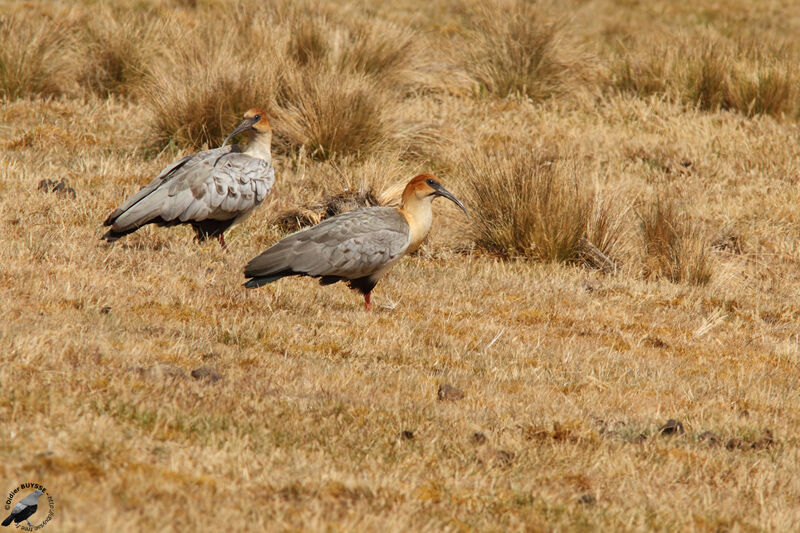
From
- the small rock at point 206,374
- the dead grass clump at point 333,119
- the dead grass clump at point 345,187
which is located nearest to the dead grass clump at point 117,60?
the dead grass clump at point 333,119

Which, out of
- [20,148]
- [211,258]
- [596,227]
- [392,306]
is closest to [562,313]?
[392,306]

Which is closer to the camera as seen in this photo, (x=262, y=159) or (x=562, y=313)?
(x=562, y=313)

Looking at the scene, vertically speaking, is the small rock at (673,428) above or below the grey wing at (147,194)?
above

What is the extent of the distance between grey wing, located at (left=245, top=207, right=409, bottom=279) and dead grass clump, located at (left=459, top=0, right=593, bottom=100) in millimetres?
7959

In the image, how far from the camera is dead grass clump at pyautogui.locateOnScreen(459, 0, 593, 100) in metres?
14.5

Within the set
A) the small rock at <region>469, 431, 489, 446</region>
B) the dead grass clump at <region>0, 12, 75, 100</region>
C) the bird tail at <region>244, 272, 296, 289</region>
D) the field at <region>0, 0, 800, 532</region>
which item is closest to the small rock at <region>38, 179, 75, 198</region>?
the field at <region>0, 0, 800, 532</region>

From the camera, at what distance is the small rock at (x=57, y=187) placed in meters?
8.94

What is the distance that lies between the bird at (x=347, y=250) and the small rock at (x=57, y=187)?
10.6 ft

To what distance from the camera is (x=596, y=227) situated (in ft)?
30.5

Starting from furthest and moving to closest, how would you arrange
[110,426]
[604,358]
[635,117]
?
1. [635,117]
2. [604,358]
3. [110,426]

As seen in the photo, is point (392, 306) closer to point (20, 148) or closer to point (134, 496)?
point (134, 496)

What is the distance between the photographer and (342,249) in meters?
6.74

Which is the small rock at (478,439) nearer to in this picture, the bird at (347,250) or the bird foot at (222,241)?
the bird at (347,250)

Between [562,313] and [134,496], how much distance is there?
15.0 feet
